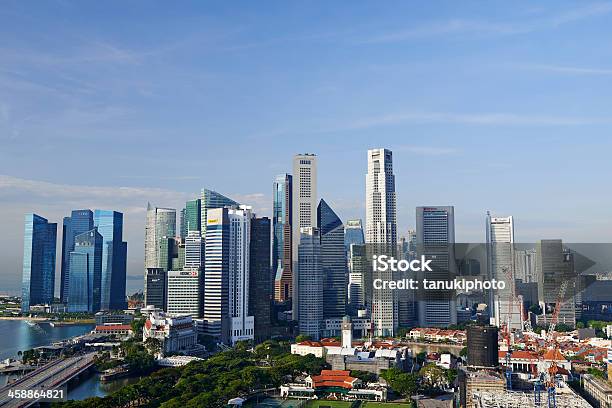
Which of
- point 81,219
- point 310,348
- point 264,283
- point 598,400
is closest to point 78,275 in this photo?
point 81,219

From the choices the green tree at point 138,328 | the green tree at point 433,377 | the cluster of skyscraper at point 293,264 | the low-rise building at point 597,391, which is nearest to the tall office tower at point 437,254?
the cluster of skyscraper at point 293,264

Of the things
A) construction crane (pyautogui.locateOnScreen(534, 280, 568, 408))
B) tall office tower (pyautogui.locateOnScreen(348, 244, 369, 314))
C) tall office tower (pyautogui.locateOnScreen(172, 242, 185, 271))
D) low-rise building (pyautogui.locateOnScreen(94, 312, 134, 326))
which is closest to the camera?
construction crane (pyautogui.locateOnScreen(534, 280, 568, 408))

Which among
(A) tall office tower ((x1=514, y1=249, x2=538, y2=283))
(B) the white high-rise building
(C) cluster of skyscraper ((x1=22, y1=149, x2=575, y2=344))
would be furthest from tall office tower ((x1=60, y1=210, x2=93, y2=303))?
(A) tall office tower ((x1=514, y1=249, x2=538, y2=283))

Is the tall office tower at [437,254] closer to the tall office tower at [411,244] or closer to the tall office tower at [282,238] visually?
the tall office tower at [411,244]

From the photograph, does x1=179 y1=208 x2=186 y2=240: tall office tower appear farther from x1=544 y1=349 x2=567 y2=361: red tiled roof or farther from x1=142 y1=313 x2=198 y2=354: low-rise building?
x1=544 y1=349 x2=567 y2=361: red tiled roof

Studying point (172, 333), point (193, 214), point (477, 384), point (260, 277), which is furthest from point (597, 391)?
point (193, 214)

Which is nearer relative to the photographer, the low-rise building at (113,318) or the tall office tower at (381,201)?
the low-rise building at (113,318)
